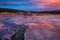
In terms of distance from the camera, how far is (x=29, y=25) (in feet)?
3.53

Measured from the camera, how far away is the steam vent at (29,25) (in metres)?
1.05

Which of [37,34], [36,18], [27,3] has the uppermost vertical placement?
[27,3]

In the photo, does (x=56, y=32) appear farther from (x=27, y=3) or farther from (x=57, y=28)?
(x=27, y=3)

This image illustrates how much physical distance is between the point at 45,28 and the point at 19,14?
0.26 metres

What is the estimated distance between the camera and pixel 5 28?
1.07 m

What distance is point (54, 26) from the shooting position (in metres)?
1.07

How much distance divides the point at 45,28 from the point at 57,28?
0.10m

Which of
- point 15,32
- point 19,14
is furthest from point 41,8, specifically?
point 15,32

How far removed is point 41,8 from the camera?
109 centimetres

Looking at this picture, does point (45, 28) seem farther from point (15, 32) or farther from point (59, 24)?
point (15, 32)

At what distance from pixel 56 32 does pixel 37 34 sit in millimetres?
163

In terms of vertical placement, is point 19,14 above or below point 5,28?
above

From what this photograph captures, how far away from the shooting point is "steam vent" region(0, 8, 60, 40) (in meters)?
1.05

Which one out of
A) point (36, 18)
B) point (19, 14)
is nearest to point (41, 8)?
point (36, 18)
